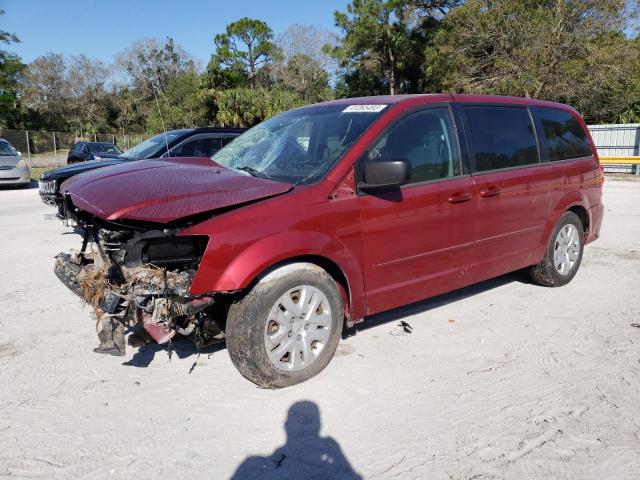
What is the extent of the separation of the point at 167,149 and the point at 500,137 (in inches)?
225

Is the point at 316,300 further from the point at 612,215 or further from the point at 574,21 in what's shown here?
the point at 574,21

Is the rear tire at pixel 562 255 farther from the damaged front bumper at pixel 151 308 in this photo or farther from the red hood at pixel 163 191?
the damaged front bumper at pixel 151 308

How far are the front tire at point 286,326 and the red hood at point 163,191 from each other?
56cm

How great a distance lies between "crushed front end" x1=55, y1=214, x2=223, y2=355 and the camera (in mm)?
2996

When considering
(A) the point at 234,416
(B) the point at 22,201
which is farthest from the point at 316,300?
(B) the point at 22,201

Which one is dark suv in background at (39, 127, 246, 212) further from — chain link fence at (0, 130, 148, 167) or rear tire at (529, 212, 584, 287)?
chain link fence at (0, 130, 148, 167)

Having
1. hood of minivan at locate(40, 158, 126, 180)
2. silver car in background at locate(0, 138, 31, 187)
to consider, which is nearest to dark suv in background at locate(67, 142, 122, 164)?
silver car in background at locate(0, 138, 31, 187)

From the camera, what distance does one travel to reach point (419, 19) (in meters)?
36.9

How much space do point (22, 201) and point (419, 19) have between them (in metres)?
31.7

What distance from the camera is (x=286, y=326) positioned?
10.7ft

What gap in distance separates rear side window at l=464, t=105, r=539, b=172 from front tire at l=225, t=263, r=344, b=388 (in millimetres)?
1847

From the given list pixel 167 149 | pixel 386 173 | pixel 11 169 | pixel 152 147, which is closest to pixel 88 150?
pixel 11 169

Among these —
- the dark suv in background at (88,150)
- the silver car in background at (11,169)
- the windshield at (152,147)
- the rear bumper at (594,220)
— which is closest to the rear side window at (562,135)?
the rear bumper at (594,220)

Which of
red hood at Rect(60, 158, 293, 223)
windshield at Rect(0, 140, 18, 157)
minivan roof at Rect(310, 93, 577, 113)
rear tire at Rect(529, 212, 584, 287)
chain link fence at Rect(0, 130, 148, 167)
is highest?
chain link fence at Rect(0, 130, 148, 167)
